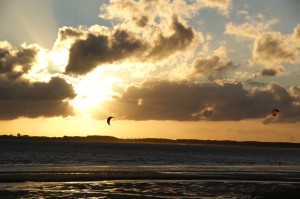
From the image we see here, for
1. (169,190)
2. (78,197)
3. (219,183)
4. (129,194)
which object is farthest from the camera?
(219,183)

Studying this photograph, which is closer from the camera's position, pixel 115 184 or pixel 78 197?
pixel 78 197

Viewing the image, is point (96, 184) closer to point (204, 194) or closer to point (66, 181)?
point (66, 181)

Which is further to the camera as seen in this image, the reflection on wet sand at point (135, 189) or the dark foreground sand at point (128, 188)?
the reflection on wet sand at point (135, 189)

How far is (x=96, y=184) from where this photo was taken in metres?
53.1

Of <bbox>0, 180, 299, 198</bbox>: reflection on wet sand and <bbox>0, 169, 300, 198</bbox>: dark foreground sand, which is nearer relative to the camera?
<bbox>0, 169, 300, 198</bbox>: dark foreground sand

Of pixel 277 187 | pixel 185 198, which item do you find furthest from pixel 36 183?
pixel 277 187

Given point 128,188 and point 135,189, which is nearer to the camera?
point 135,189

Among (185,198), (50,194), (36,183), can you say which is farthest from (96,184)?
(185,198)

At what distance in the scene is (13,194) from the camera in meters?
42.8

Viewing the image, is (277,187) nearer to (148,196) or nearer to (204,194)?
(204,194)

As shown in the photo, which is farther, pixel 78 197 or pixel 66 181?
pixel 66 181

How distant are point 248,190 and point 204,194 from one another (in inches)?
271

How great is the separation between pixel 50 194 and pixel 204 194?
13.4 m

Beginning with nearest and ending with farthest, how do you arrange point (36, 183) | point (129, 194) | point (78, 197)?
point (78, 197), point (129, 194), point (36, 183)
